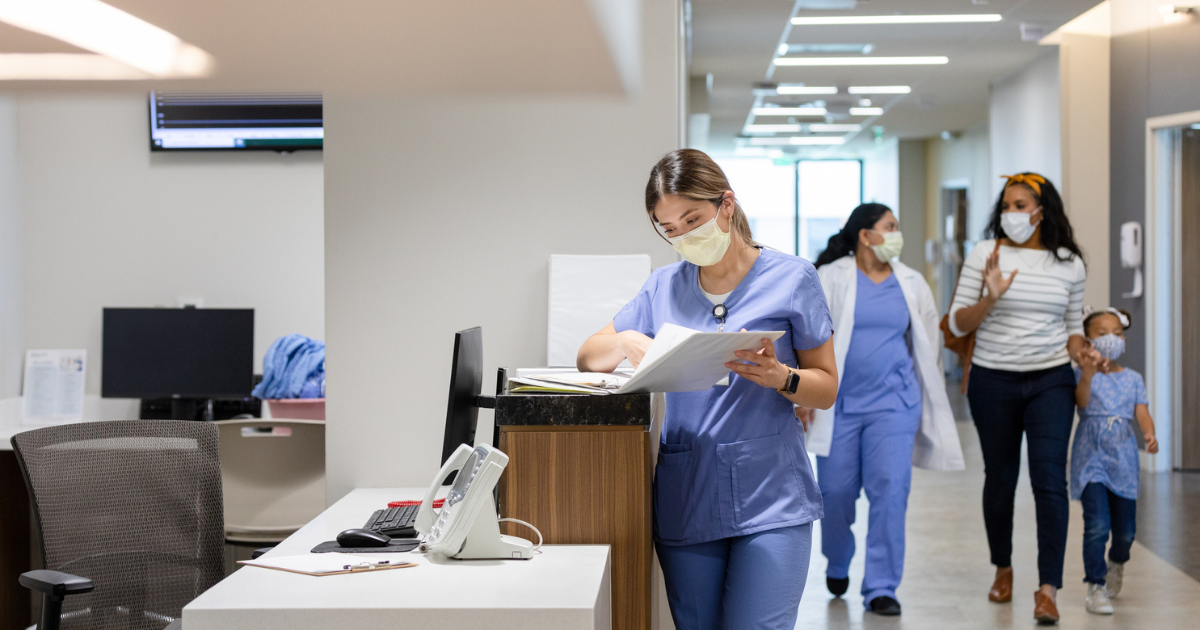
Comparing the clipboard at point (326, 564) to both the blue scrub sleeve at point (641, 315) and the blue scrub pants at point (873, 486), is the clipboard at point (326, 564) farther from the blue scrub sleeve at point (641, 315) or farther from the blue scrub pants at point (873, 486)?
the blue scrub pants at point (873, 486)

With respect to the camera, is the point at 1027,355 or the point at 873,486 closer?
the point at 1027,355

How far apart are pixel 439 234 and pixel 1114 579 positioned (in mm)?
2752

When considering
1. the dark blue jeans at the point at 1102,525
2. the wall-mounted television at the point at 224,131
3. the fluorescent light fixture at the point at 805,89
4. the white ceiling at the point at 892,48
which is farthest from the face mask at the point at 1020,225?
the fluorescent light fixture at the point at 805,89

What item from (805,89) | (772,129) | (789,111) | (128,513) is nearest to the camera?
(128,513)

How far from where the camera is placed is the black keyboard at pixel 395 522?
1.99 meters

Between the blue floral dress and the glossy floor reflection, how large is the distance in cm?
46

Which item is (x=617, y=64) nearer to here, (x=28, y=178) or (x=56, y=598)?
(x=56, y=598)

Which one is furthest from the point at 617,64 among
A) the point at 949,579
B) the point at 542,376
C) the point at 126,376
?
the point at 126,376

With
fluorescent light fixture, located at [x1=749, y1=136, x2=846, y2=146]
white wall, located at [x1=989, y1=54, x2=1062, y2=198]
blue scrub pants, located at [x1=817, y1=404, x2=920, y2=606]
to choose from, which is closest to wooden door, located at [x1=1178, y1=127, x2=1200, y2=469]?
white wall, located at [x1=989, y1=54, x2=1062, y2=198]

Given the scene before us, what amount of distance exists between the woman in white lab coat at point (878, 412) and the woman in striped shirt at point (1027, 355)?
202mm

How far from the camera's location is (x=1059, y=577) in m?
3.31

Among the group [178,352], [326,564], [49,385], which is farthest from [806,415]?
[49,385]

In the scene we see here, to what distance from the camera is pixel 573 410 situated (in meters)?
1.78

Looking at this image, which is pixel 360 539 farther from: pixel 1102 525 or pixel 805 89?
pixel 805 89
